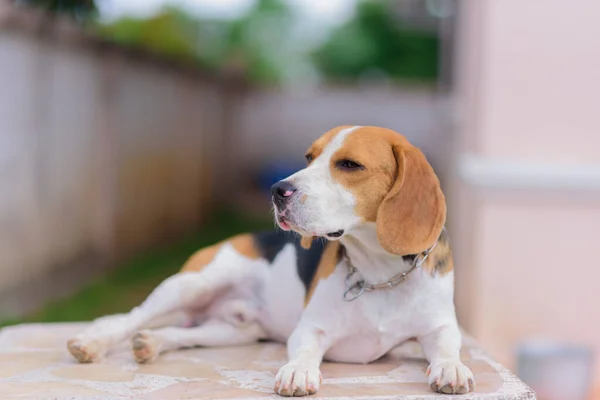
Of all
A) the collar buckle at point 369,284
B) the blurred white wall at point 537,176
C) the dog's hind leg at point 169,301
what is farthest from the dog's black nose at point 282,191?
the blurred white wall at point 537,176

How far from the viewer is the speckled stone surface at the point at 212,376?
2270 millimetres

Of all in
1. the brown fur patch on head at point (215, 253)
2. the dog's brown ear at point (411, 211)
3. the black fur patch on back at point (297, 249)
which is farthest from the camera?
the brown fur patch on head at point (215, 253)

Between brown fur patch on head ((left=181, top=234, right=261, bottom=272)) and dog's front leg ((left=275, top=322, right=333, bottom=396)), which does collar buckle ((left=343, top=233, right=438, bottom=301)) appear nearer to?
dog's front leg ((left=275, top=322, right=333, bottom=396))

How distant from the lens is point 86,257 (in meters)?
6.75

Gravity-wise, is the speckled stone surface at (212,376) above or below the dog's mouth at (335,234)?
below

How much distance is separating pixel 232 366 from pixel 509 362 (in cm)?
260

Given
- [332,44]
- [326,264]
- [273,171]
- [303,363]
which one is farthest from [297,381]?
[332,44]

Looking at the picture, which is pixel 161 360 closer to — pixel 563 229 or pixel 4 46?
pixel 563 229

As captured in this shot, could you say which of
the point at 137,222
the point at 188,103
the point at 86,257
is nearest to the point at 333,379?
the point at 86,257

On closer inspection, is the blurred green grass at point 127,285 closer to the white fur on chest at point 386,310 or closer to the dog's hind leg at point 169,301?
the dog's hind leg at point 169,301

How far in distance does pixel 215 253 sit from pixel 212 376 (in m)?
0.63

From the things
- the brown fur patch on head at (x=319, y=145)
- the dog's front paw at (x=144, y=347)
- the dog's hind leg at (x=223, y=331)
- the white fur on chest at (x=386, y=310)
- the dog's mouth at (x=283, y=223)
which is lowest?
the dog's hind leg at (x=223, y=331)

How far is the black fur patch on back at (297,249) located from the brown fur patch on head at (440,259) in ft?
1.47

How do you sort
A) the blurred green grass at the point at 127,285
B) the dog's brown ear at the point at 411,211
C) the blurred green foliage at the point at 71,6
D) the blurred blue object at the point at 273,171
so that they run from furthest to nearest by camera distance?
the blurred blue object at the point at 273,171 < the blurred green grass at the point at 127,285 < the blurred green foliage at the point at 71,6 < the dog's brown ear at the point at 411,211
